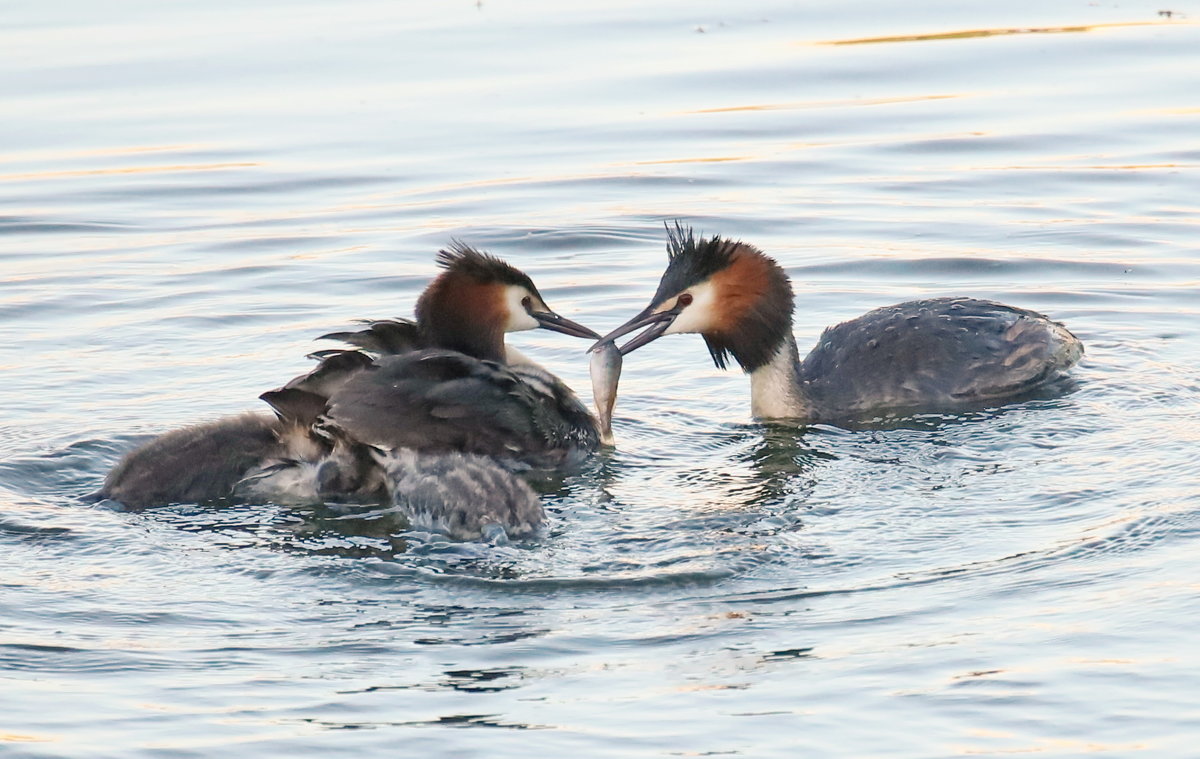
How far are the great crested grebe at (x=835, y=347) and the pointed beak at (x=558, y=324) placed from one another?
208mm

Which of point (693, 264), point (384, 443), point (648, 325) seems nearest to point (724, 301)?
point (693, 264)

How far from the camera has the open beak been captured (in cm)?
799

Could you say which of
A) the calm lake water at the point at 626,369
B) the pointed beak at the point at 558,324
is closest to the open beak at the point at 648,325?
the pointed beak at the point at 558,324

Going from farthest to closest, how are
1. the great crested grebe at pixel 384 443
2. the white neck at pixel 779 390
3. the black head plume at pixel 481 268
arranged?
1. the white neck at pixel 779 390
2. the black head plume at pixel 481 268
3. the great crested grebe at pixel 384 443

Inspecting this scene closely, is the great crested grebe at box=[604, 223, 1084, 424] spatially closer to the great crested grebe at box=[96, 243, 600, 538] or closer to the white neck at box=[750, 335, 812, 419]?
the white neck at box=[750, 335, 812, 419]

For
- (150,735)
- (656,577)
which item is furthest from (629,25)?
(150,735)

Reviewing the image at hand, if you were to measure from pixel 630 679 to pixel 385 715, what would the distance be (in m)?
0.68

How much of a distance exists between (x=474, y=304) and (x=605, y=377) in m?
0.61

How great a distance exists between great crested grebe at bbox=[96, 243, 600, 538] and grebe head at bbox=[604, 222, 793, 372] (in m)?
0.81

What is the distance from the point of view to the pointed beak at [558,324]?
7.93m

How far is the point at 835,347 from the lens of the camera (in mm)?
8508

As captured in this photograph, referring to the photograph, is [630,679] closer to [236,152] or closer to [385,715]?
[385,715]

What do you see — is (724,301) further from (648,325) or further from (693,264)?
(648,325)

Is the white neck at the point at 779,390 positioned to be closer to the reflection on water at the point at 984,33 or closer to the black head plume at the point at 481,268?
the black head plume at the point at 481,268
